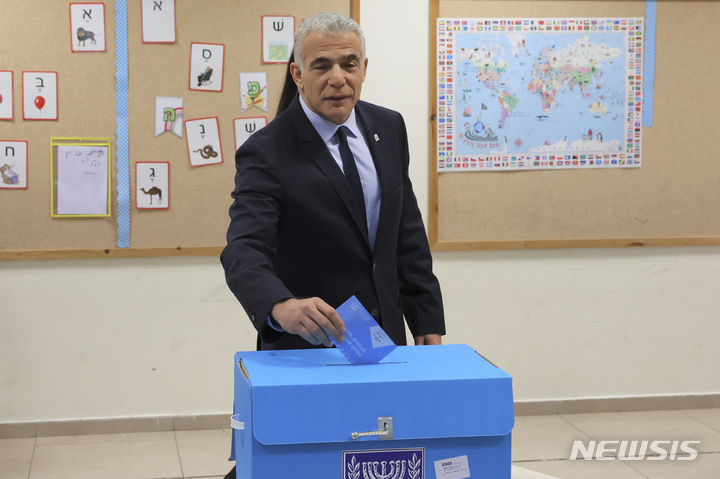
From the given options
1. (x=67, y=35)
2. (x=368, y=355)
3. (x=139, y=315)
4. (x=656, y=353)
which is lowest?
(x=656, y=353)

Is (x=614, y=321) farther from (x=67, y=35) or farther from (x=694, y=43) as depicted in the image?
(x=67, y=35)

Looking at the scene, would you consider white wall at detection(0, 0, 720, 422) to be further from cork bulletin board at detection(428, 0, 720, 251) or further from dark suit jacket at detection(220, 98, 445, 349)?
dark suit jacket at detection(220, 98, 445, 349)

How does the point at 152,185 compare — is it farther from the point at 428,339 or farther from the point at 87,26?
the point at 428,339

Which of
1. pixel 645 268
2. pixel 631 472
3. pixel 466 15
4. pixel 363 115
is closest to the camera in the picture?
pixel 363 115

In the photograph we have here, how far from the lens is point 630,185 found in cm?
330

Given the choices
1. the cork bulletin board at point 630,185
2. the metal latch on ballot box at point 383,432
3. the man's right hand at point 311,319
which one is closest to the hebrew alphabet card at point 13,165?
the cork bulletin board at point 630,185

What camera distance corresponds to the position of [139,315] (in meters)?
3.10

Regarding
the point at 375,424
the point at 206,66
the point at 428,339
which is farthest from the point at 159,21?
the point at 375,424

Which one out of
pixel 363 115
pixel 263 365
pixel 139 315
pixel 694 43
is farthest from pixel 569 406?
pixel 263 365

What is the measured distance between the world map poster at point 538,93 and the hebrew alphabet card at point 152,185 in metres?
1.20

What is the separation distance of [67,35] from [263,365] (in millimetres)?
2345

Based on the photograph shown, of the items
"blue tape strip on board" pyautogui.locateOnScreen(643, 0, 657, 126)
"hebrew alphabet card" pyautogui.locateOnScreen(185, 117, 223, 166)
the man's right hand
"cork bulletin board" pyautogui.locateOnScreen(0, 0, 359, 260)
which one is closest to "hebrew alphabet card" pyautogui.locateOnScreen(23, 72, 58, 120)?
"cork bulletin board" pyautogui.locateOnScreen(0, 0, 359, 260)

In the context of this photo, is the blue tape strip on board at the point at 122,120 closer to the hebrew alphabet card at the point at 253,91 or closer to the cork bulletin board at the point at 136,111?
the cork bulletin board at the point at 136,111

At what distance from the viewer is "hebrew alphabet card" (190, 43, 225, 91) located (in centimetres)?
300
